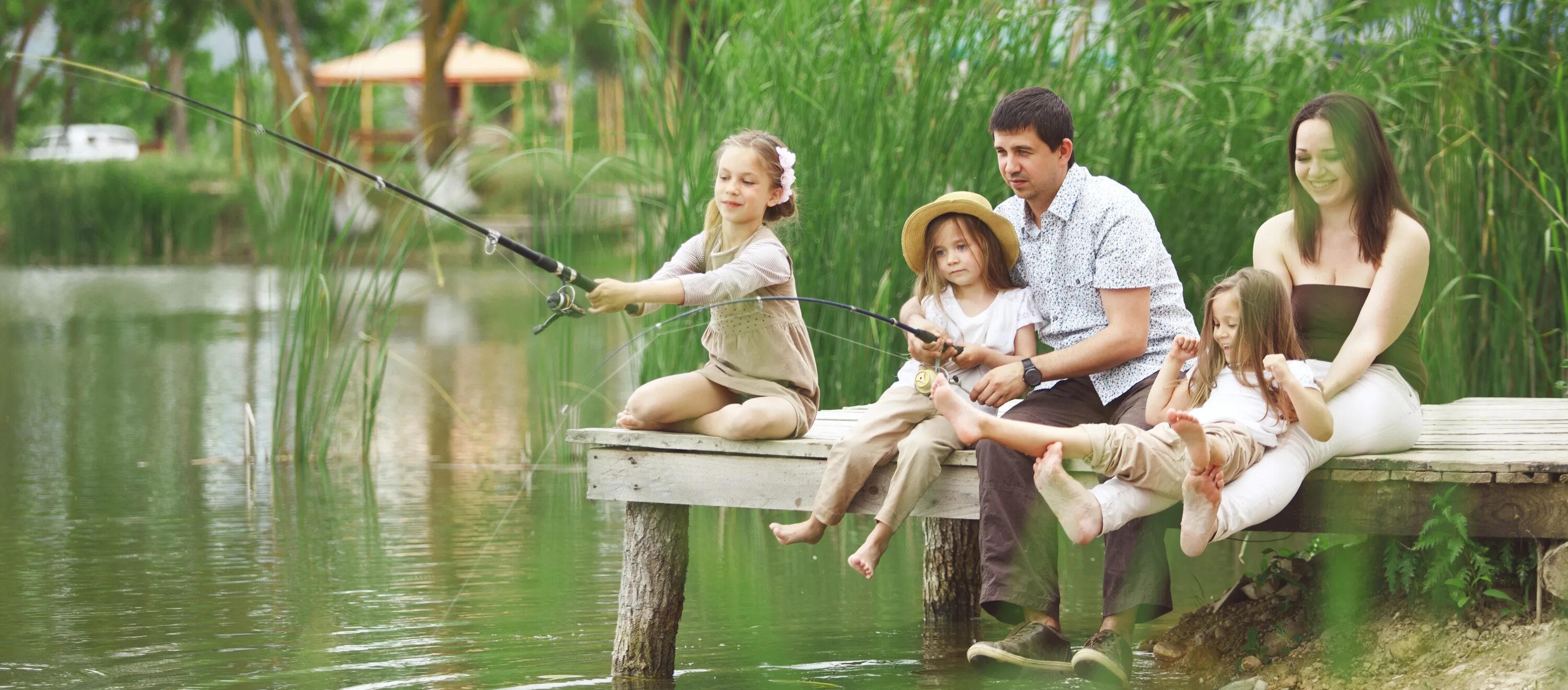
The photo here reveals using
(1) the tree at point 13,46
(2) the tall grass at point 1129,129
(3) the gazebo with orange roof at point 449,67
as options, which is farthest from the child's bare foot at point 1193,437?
(3) the gazebo with orange roof at point 449,67

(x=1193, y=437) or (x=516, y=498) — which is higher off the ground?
(x=1193, y=437)

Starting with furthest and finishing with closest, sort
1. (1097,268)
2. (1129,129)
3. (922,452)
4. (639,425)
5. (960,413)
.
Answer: (1129,129) → (639,425) → (1097,268) → (922,452) → (960,413)

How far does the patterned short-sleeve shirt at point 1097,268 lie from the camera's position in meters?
3.81

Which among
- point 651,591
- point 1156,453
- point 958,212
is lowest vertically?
point 651,591

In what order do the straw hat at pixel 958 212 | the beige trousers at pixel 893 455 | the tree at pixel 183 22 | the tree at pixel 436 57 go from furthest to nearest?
the tree at pixel 183 22 < the tree at pixel 436 57 < the straw hat at pixel 958 212 < the beige trousers at pixel 893 455

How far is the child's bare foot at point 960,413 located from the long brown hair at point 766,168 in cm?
69

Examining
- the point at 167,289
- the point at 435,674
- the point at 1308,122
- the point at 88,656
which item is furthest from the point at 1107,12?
the point at 167,289

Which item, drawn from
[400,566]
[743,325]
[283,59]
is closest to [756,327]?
[743,325]

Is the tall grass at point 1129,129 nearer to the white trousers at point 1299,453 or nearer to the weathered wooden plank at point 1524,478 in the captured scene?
the white trousers at point 1299,453

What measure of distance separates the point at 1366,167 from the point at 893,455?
3.71ft

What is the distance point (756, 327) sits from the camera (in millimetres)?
3977

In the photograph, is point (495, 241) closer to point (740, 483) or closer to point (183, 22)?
point (740, 483)

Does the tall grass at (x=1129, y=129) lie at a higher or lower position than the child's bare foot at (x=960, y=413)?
higher

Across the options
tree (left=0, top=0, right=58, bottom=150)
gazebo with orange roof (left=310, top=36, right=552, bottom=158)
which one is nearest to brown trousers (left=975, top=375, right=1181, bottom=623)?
tree (left=0, top=0, right=58, bottom=150)
